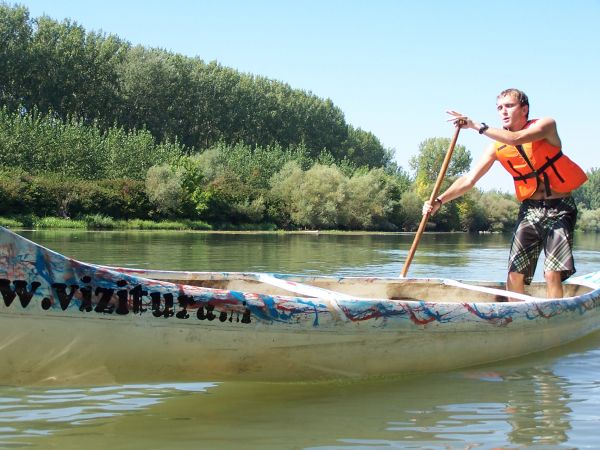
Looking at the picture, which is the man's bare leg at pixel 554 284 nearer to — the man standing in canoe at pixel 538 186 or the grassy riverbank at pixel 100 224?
the man standing in canoe at pixel 538 186

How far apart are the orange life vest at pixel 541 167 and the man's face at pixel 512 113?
0.12 metres

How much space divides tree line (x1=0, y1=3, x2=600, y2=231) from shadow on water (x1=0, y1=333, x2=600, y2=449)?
126 feet

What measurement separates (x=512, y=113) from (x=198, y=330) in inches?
141

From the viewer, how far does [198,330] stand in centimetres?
473

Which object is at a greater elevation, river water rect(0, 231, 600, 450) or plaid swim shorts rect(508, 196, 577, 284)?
plaid swim shorts rect(508, 196, 577, 284)

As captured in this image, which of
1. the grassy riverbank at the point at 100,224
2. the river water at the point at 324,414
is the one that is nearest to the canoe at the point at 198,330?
the river water at the point at 324,414

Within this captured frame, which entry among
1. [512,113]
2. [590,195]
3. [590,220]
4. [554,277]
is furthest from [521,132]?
[590,195]

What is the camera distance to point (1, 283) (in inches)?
165

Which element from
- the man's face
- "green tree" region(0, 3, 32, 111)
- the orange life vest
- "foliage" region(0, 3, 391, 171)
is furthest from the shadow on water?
"green tree" region(0, 3, 32, 111)

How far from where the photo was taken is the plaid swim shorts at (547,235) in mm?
6754

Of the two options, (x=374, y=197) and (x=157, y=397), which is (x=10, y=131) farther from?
(x=157, y=397)

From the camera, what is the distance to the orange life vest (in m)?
6.62

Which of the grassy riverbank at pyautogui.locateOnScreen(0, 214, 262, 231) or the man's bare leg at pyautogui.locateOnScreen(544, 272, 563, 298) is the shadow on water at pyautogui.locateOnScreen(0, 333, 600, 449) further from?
the grassy riverbank at pyautogui.locateOnScreen(0, 214, 262, 231)

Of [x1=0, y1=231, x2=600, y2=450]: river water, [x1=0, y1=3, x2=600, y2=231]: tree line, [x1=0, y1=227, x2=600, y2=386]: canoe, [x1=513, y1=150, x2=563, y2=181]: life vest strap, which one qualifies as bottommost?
[x1=0, y1=231, x2=600, y2=450]: river water
